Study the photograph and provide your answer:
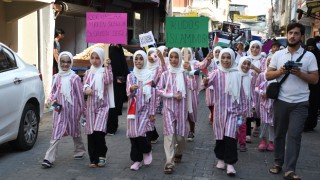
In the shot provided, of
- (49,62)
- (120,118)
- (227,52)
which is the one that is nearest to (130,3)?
(49,62)

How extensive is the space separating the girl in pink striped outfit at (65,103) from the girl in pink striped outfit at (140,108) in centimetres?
77

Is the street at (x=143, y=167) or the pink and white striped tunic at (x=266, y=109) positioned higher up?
the pink and white striped tunic at (x=266, y=109)

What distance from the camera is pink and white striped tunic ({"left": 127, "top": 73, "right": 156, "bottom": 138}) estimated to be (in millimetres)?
6016

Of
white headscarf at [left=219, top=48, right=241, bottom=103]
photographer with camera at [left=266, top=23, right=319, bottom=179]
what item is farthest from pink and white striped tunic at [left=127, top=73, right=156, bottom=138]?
photographer with camera at [left=266, top=23, right=319, bottom=179]

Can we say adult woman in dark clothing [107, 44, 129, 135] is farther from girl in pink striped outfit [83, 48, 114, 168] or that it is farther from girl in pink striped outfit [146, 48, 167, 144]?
girl in pink striped outfit [83, 48, 114, 168]

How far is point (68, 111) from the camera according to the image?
20.5 ft

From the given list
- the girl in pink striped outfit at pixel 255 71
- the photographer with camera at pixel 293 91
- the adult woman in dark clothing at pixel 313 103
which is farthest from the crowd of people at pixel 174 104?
the adult woman in dark clothing at pixel 313 103

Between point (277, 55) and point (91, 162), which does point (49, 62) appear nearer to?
point (91, 162)

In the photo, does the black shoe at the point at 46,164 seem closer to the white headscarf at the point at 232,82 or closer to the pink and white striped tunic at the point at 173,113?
the pink and white striped tunic at the point at 173,113

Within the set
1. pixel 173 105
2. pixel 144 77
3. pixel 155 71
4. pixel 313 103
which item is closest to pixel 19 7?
pixel 155 71

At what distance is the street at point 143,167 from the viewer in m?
5.90

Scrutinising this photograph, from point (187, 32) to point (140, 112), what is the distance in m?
1.63

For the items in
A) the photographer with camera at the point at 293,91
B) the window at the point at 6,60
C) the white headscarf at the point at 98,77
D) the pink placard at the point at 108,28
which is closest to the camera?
the photographer with camera at the point at 293,91

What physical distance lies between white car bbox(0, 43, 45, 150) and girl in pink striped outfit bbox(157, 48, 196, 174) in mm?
2132
